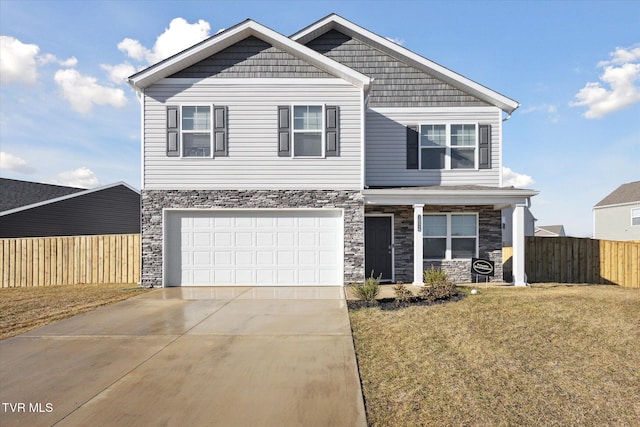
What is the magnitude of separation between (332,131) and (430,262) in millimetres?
5227

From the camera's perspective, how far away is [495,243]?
40.5ft

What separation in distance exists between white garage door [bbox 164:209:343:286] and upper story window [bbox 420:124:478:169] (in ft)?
12.3

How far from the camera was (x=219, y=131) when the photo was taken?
11297 mm

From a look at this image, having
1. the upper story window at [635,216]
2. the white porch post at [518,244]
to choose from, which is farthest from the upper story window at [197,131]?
the upper story window at [635,216]

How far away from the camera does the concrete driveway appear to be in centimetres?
385

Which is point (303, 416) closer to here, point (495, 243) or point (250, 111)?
point (250, 111)

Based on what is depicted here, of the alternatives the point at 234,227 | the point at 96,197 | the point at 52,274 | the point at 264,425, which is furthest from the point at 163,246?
the point at 96,197

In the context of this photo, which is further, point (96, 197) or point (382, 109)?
point (96, 197)

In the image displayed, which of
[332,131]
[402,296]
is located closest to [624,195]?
[332,131]

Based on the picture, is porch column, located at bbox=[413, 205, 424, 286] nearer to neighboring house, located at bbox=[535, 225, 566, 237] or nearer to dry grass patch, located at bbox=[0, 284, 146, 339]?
dry grass patch, located at bbox=[0, 284, 146, 339]

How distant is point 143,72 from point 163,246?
16.7 feet

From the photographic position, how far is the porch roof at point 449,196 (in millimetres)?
11008

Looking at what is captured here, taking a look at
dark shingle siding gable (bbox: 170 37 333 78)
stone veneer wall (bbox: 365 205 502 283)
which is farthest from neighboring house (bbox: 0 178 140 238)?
stone veneer wall (bbox: 365 205 502 283)

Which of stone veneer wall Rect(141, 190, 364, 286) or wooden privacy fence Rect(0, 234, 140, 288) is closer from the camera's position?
stone veneer wall Rect(141, 190, 364, 286)
